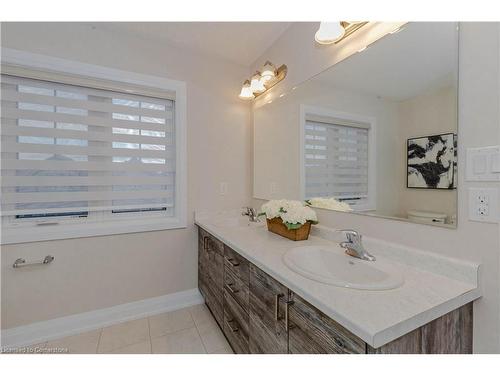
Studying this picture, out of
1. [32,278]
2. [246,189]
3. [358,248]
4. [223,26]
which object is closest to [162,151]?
[246,189]

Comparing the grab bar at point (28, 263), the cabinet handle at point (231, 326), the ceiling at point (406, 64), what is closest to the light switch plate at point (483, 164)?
the ceiling at point (406, 64)

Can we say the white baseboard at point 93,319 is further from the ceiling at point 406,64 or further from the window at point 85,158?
the ceiling at point 406,64

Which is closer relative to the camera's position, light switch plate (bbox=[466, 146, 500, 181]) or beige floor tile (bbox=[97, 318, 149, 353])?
light switch plate (bbox=[466, 146, 500, 181])

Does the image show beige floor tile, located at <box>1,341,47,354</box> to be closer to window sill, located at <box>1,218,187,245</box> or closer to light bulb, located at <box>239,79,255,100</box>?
window sill, located at <box>1,218,187,245</box>

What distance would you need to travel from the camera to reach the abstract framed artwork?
0.89 meters

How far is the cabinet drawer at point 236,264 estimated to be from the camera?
125 cm

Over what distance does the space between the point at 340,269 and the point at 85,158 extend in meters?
1.96

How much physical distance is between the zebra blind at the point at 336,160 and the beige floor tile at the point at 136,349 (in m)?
1.54

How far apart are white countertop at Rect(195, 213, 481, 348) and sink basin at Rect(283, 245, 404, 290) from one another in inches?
0.9

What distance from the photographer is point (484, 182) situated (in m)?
0.80

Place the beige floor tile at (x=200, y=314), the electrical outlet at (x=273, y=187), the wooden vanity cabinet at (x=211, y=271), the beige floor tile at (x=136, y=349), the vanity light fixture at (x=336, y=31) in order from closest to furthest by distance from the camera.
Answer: the vanity light fixture at (x=336, y=31)
the beige floor tile at (x=136, y=349)
the wooden vanity cabinet at (x=211, y=271)
the beige floor tile at (x=200, y=314)
the electrical outlet at (x=273, y=187)

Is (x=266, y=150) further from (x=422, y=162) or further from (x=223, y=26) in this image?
(x=422, y=162)

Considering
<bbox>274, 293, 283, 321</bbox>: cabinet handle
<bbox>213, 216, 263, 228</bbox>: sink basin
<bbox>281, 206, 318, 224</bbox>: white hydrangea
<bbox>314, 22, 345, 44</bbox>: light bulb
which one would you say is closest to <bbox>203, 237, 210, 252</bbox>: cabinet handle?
<bbox>213, 216, 263, 228</bbox>: sink basin

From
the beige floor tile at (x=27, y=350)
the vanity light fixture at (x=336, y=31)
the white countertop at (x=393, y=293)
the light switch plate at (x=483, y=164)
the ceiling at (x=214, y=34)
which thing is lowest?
the beige floor tile at (x=27, y=350)
